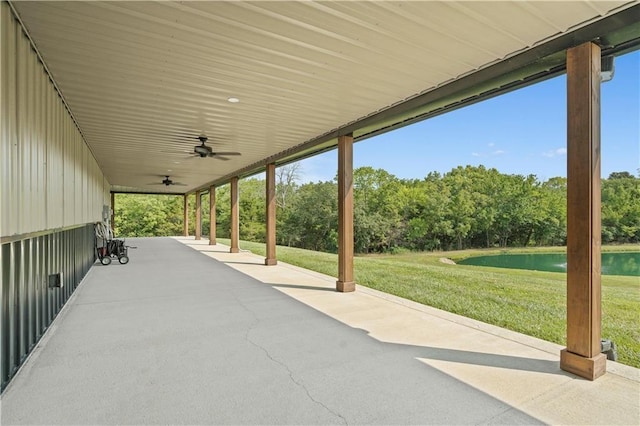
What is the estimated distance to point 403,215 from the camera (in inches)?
1159

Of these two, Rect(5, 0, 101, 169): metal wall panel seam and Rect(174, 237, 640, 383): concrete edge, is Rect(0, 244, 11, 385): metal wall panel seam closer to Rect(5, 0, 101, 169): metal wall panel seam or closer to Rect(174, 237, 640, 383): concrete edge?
Rect(5, 0, 101, 169): metal wall panel seam

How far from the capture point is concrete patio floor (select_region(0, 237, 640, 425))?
2.16m

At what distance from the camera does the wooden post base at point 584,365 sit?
260cm

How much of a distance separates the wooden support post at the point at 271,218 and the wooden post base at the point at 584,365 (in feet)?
22.4

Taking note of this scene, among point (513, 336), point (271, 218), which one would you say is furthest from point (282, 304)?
point (271, 218)

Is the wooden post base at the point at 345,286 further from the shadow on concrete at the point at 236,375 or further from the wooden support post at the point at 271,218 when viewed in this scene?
the wooden support post at the point at 271,218

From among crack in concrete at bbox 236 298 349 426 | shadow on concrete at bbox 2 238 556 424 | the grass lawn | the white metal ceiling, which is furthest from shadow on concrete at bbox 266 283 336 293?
the white metal ceiling

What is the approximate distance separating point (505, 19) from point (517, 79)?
3.21 ft

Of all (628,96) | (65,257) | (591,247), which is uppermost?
(628,96)

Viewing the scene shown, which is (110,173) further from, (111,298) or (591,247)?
(591,247)

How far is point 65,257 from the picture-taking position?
483 cm

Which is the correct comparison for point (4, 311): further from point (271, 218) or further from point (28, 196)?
point (271, 218)

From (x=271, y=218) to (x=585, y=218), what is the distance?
726 cm

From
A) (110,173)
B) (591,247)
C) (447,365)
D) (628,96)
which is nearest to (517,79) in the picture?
(591,247)
